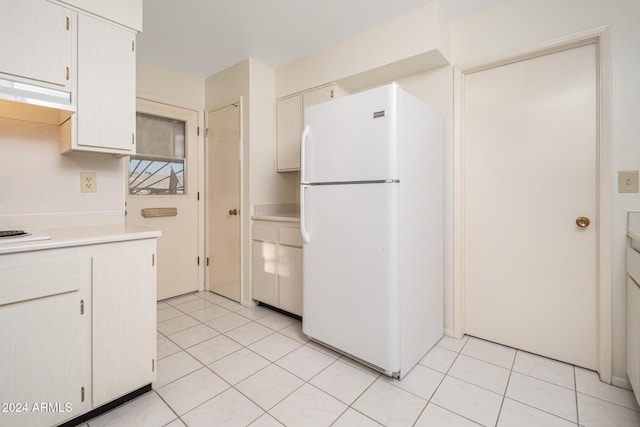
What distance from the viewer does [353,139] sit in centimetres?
185

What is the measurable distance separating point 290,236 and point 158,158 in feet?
5.53

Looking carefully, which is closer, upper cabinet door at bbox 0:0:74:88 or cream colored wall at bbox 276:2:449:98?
upper cabinet door at bbox 0:0:74:88

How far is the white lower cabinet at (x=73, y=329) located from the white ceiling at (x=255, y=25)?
1.77 metres

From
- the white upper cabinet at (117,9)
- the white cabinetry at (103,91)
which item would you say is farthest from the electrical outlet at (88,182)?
the white upper cabinet at (117,9)

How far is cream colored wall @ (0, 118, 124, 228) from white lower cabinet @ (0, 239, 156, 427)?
2.10 ft

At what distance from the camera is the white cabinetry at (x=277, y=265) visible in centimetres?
256

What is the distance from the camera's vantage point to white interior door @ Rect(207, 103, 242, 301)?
10.0 feet

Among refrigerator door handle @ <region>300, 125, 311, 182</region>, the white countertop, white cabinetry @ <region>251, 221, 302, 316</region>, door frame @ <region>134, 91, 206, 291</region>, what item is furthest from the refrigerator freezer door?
door frame @ <region>134, 91, 206, 291</region>

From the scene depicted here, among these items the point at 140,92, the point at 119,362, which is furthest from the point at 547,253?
the point at 140,92

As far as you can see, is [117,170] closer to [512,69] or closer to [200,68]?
[200,68]

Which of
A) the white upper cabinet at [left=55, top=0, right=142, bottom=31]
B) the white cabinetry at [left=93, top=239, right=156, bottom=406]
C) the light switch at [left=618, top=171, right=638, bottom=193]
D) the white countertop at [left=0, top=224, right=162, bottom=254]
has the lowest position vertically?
the white cabinetry at [left=93, top=239, right=156, bottom=406]

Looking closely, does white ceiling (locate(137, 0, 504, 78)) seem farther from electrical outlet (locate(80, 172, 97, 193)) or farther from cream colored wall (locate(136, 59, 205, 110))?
electrical outlet (locate(80, 172, 97, 193))

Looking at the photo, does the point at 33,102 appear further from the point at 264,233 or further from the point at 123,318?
the point at 264,233

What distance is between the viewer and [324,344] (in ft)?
7.02
